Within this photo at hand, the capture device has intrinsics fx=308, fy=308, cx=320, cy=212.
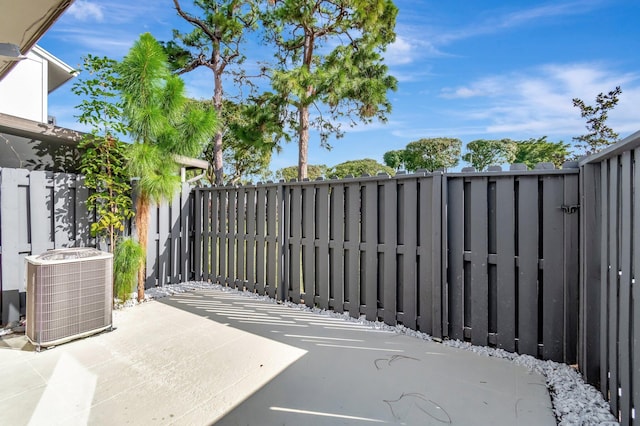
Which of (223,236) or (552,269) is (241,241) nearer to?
(223,236)

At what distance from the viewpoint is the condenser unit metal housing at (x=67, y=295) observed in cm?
284

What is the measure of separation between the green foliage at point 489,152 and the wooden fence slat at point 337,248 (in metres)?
19.3

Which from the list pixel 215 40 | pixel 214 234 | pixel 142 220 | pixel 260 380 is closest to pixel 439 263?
pixel 260 380

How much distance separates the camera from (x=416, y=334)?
128 inches

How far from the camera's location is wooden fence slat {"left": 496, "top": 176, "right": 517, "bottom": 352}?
9.22 feet

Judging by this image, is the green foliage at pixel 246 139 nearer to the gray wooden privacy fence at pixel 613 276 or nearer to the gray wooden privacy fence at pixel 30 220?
the gray wooden privacy fence at pixel 30 220

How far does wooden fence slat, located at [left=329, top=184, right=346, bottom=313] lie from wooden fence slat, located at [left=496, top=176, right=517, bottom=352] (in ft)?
5.71

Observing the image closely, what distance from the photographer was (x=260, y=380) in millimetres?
2334

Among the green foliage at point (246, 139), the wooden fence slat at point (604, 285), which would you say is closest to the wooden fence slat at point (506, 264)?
the wooden fence slat at point (604, 285)

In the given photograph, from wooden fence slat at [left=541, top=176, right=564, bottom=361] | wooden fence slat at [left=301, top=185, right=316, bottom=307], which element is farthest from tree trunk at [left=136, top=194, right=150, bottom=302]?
wooden fence slat at [left=541, top=176, right=564, bottom=361]

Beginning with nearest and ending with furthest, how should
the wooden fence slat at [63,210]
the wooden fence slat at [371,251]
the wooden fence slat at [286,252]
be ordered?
the wooden fence slat at [371,251]
the wooden fence slat at [63,210]
the wooden fence slat at [286,252]

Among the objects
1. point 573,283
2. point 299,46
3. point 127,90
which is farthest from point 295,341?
point 299,46

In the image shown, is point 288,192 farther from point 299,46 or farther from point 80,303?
point 299,46

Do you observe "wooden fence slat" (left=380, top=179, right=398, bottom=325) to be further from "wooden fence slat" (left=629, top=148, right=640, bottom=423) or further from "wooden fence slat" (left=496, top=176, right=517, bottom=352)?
"wooden fence slat" (left=629, top=148, right=640, bottom=423)
